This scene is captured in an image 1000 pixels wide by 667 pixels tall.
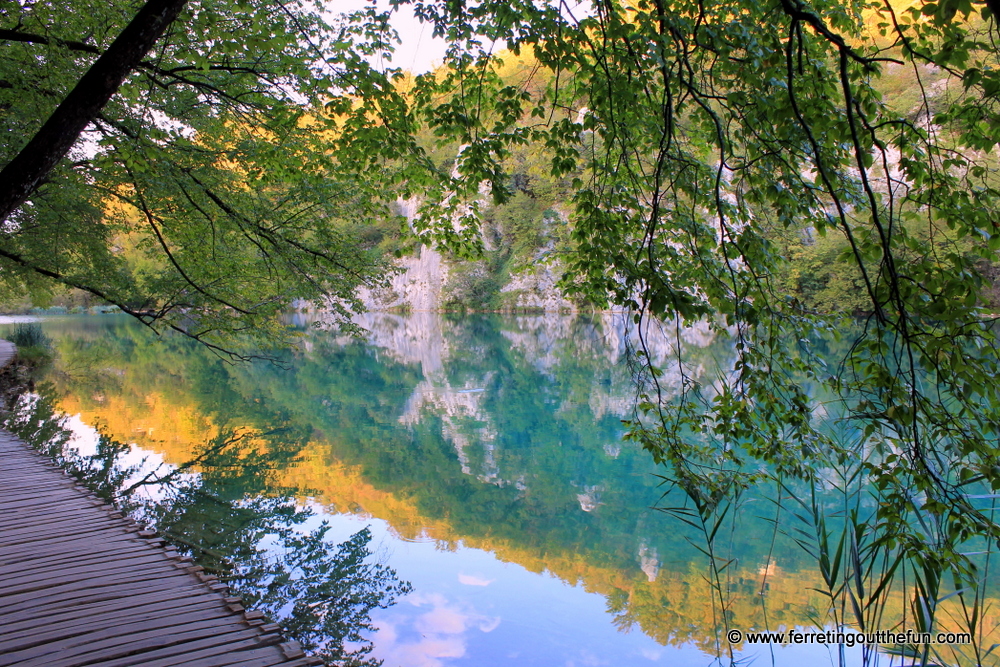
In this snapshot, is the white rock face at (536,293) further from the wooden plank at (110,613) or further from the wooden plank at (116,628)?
the wooden plank at (116,628)

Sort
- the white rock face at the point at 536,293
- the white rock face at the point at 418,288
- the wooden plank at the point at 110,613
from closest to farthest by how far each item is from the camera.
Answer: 1. the wooden plank at the point at 110,613
2. the white rock face at the point at 536,293
3. the white rock face at the point at 418,288

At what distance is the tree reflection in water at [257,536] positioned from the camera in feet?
16.1

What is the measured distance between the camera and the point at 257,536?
21.2ft

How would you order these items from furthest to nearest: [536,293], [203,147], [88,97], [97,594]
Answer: [536,293] → [203,147] → [97,594] → [88,97]

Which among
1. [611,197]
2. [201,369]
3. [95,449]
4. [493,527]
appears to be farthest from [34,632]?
[201,369]

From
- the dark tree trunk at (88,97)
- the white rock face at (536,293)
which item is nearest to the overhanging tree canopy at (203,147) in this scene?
the dark tree trunk at (88,97)

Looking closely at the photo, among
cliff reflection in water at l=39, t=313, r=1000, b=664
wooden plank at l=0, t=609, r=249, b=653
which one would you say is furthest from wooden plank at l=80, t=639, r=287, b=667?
cliff reflection in water at l=39, t=313, r=1000, b=664

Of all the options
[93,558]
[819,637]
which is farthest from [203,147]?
[819,637]

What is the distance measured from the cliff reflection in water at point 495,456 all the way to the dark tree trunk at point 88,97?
13.5 ft

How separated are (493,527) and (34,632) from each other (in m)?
4.84

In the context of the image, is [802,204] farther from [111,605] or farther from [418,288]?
[418,288]

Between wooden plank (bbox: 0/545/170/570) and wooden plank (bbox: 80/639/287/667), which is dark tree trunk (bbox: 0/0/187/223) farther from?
wooden plank (bbox: 0/545/170/570)

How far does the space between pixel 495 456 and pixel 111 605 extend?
7429 mm

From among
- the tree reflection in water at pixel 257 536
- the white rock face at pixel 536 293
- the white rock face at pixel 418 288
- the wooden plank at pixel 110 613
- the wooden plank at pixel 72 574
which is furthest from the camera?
the white rock face at pixel 418 288
